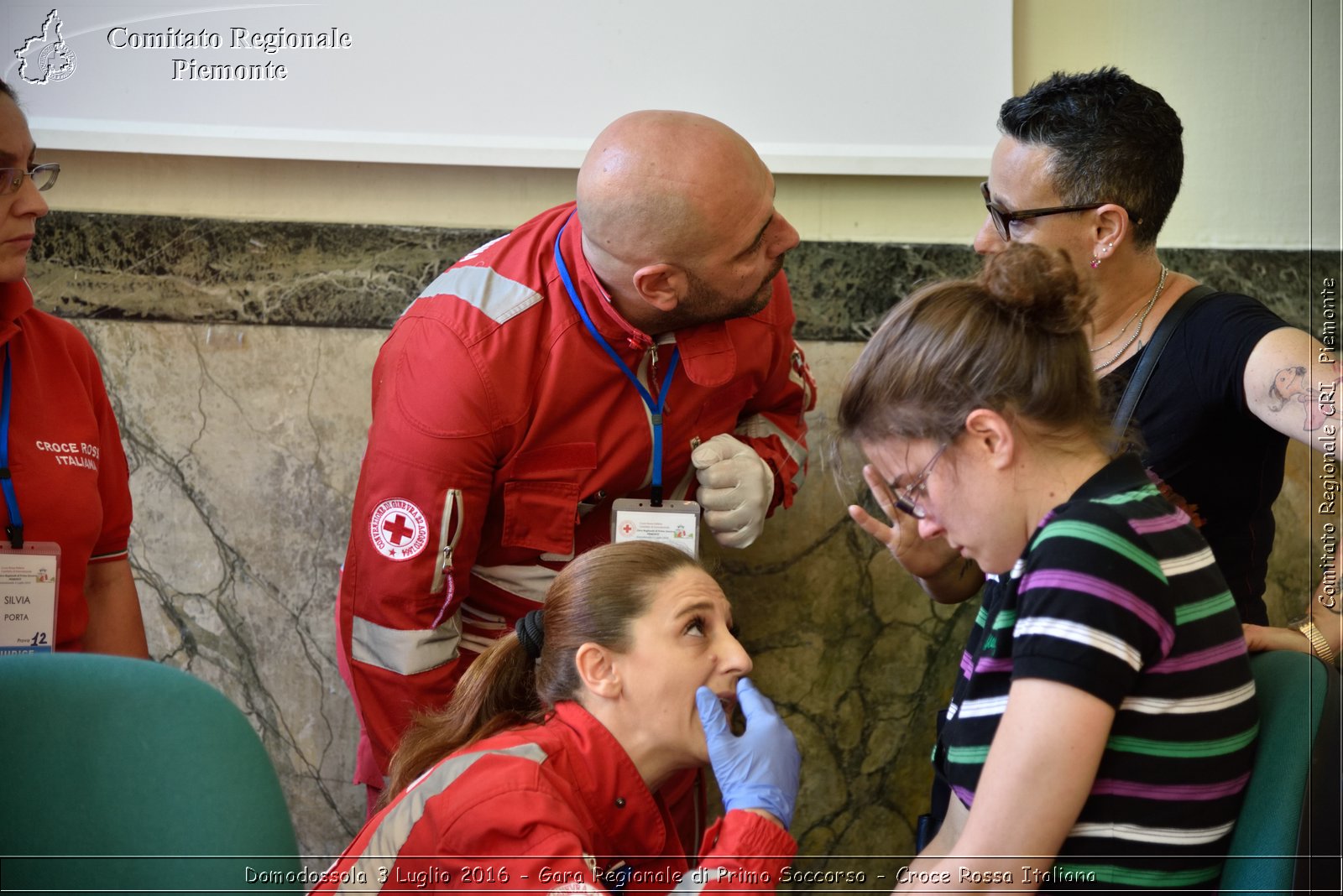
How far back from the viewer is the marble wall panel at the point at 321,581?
8.08 ft

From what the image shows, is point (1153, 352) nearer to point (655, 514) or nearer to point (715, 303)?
point (715, 303)

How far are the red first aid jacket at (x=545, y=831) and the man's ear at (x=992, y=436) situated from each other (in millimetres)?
499

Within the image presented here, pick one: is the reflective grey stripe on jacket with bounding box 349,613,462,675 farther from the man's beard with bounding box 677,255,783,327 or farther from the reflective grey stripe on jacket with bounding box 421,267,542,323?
the man's beard with bounding box 677,255,783,327

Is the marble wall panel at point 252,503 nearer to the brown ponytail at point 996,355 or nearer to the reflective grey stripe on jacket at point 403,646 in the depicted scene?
the reflective grey stripe on jacket at point 403,646

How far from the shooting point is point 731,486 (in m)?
2.04

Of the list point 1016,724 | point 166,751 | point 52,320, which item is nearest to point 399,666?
point 166,751

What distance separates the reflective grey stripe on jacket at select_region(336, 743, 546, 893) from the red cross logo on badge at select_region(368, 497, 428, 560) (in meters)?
0.49

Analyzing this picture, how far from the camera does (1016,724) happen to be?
1.07 metres

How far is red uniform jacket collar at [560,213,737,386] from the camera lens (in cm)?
194

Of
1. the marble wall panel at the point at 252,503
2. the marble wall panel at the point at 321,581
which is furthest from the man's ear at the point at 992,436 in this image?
the marble wall panel at the point at 252,503

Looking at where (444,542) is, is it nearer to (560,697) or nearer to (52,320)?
(560,697)

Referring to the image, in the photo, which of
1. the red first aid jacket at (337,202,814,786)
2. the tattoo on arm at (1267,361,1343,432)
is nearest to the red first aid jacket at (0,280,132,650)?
the red first aid jacket at (337,202,814,786)

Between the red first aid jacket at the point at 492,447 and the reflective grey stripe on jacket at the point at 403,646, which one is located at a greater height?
the red first aid jacket at the point at 492,447

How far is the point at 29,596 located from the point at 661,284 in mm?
1142
